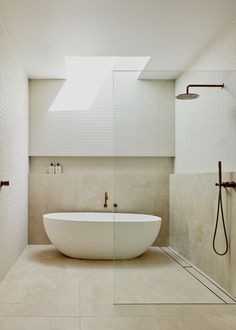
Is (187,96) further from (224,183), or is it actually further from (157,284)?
(157,284)

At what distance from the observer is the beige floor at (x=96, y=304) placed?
2.71 m

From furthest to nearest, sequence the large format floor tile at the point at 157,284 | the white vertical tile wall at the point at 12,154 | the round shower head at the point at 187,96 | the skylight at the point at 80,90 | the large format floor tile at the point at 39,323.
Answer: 1. the skylight at the point at 80,90
2. the white vertical tile wall at the point at 12,154
3. the round shower head at the point at 187,96
4. the large format floor tile at the point at 157,284
5. the large format floor tile at the point at 39,323

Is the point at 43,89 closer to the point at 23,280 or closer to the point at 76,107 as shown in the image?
the point at 76,107

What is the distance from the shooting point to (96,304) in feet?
10.3


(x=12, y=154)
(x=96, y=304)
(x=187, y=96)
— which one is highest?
(x=187, y=96)

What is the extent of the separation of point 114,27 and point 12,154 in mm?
1954

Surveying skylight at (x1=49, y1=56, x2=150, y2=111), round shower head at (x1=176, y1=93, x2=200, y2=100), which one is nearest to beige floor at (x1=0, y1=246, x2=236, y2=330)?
round shower head at (x1=176, y1=93, x2=200, y2=100)

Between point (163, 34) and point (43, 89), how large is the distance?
2.60 m

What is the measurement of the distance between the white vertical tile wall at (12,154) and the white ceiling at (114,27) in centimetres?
33

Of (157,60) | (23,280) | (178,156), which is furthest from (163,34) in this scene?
(23,280)

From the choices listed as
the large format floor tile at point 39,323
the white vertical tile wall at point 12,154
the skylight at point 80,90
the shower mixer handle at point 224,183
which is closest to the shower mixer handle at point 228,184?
the shower mixer handle at point 224,183

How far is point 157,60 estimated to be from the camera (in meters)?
4.83

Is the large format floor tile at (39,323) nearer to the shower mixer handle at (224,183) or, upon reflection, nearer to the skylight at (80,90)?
the shower mixer handle at (224,183)

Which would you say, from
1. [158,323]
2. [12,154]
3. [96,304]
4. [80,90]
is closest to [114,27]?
[12,154]
